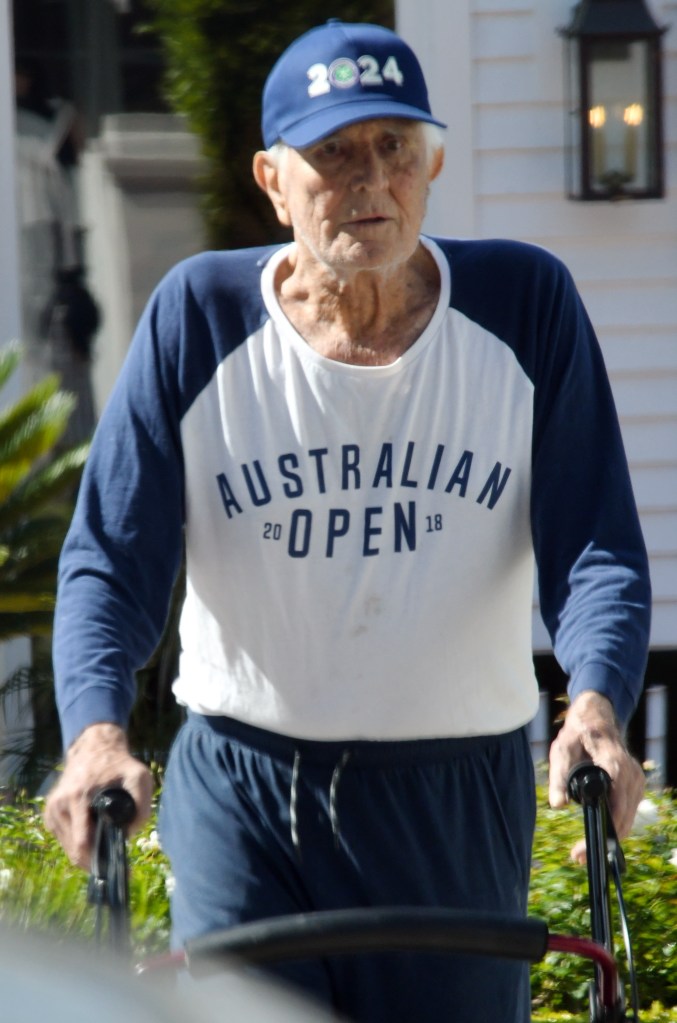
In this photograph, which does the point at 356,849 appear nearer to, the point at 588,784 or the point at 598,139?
the point at 588,784

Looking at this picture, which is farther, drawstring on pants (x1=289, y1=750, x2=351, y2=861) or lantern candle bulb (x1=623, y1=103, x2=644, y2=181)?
lantern candle bulb (x1=623, y1=103, x2=644, y2=181)

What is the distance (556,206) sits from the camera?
6578 millimetres

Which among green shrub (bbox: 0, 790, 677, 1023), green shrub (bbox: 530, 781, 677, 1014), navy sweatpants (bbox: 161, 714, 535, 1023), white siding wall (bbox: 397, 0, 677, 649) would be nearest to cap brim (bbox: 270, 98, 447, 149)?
navy sweatpants (bbox: 161, 714, 535, 1023)

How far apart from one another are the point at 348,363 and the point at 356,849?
73 cm

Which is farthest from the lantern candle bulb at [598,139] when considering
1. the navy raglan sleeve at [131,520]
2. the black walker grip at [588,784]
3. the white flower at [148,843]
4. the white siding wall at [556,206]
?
the black walker grip at [588,784]

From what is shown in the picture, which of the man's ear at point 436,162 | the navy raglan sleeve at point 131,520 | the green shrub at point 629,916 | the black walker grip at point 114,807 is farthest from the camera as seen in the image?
the green shrub at point 629,916

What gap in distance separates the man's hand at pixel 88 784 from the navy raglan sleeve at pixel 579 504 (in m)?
0.65

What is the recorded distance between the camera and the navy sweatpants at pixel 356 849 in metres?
2.48

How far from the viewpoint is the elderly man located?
2498 mm

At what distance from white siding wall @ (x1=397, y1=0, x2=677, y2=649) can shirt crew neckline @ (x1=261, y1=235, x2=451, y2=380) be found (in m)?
3.94

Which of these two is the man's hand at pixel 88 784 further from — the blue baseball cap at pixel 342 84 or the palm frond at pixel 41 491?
the palm frond at pixel 41 491

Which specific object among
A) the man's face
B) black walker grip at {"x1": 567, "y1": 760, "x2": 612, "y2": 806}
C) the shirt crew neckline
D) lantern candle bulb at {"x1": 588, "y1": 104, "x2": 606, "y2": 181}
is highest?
lantern candle bulb at {"x1": 588, "y1": 104, "x2": 606, "y2": 181}

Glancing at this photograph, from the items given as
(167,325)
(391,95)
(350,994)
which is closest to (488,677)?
(350,994)

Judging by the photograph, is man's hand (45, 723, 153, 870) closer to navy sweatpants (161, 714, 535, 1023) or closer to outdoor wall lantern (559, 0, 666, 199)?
navy sweatpants (161, 714, 535, 1023)
